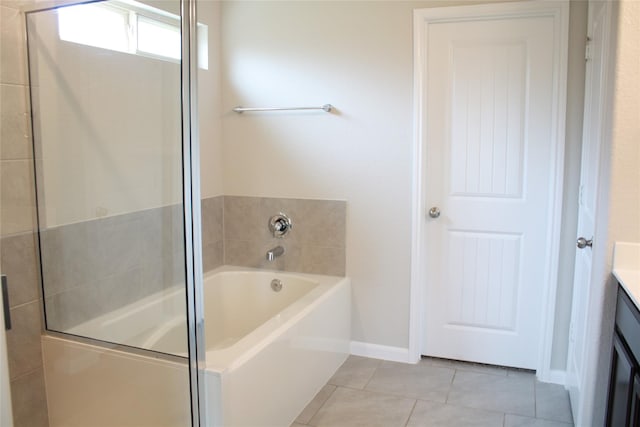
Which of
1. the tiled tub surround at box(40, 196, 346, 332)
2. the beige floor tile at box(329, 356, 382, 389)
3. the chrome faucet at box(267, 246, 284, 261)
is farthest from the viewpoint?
the chrome faucet at box(267, 246, 284, 261)

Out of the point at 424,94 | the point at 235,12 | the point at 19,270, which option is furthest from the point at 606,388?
the point at 235,12

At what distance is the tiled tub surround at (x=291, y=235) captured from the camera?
328 centimetres

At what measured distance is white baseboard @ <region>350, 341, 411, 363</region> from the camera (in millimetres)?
3207

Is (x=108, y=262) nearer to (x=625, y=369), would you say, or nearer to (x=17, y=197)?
(x=17, y=197)

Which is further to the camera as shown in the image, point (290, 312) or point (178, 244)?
point (290, 312)

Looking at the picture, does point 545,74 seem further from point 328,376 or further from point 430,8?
point 328,376

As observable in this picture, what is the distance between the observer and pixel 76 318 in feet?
7.33

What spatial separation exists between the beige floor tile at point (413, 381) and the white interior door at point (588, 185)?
0.63 meters

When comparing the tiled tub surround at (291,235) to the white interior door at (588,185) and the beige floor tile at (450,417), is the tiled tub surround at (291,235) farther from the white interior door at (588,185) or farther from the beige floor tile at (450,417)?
the white interior door at (588,185)

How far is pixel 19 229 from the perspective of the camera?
2062 millimetres

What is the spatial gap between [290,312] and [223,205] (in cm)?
111

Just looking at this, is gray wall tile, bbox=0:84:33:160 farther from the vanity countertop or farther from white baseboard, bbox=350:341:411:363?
the vanity countertop

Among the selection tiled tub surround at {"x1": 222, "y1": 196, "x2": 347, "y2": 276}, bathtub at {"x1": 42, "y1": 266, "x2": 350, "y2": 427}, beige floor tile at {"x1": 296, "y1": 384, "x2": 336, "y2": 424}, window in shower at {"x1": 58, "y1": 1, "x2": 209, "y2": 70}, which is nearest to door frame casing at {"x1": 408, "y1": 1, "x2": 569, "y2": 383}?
tiled tub surround at {"x1": 222, "y1": 196, "x2": 347, "y2": 276}

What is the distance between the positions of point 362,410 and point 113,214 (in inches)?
58.7
